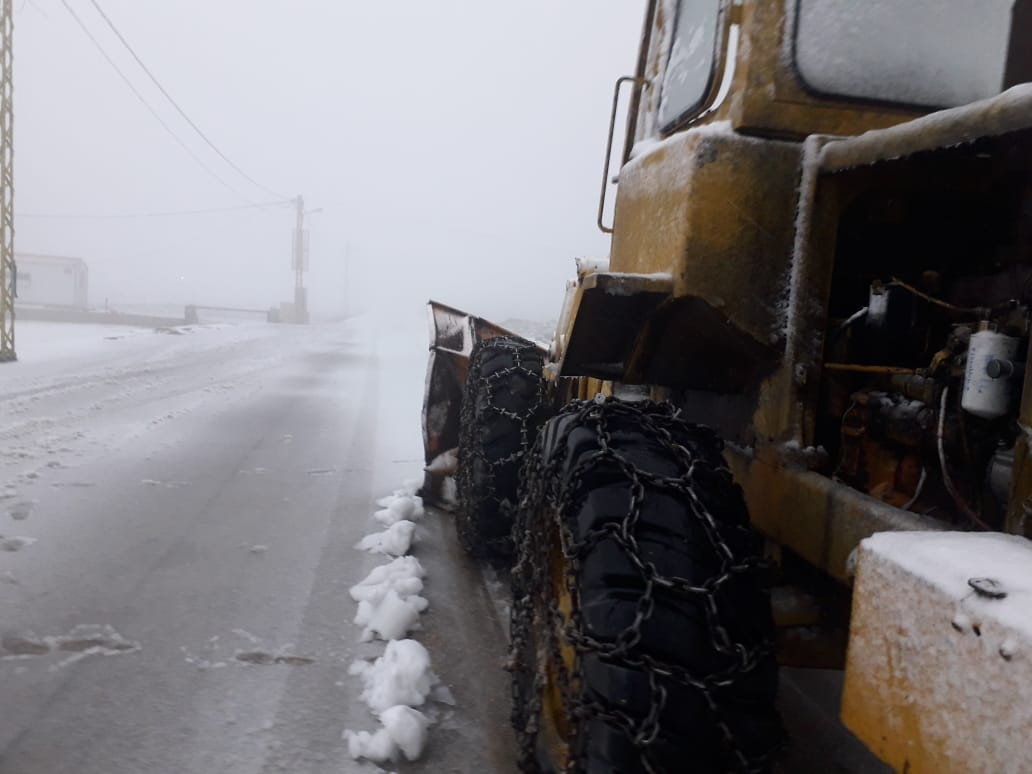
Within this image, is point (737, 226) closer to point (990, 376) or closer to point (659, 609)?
point (990, 376)

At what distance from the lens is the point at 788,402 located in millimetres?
1928

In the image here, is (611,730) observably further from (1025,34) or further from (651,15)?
(1025,34)

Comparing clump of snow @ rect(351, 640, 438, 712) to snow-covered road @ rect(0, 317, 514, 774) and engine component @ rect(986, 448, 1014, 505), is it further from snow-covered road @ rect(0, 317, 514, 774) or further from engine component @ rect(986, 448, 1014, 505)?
engine component @ rect(986, 448, 1014, 505)

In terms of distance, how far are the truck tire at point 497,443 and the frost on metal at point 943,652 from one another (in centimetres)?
262

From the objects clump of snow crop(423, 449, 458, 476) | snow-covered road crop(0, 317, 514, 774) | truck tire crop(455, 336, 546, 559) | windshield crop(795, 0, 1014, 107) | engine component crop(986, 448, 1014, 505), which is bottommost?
snow-covered road crop(0, 317, 514, 774)

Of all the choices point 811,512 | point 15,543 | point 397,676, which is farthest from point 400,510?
point 811,512

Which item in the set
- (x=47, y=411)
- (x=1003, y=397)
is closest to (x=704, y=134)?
(x=1003, y=397)

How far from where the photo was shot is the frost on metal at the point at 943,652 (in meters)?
0.92

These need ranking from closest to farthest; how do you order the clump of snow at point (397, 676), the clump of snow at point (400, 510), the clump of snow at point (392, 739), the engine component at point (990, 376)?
the engine component at point (990, 376) → the clump of snow at point (392, 739) → the clump of snow at point (397, 676) → the clump of snow at point (400, 510)

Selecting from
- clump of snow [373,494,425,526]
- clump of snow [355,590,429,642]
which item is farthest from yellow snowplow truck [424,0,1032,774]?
clump of snow [373,494,425,526]

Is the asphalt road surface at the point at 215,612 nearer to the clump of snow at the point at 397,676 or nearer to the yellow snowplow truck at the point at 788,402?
the clump of snow at the point at 397,676

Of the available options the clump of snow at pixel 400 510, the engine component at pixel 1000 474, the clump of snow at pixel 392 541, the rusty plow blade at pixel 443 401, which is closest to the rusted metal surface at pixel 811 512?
the engine component at pixel 1000 474

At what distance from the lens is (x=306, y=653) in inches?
120

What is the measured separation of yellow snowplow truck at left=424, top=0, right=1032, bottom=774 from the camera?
54.9 inches
